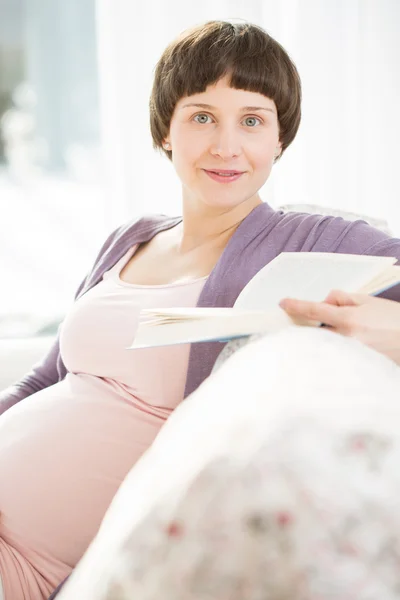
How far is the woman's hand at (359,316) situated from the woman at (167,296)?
0.90 feet

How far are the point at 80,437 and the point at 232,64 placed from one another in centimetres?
60

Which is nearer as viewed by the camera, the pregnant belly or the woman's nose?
the pregnant belly

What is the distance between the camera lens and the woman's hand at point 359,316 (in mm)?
779

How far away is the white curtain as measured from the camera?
8.16ft

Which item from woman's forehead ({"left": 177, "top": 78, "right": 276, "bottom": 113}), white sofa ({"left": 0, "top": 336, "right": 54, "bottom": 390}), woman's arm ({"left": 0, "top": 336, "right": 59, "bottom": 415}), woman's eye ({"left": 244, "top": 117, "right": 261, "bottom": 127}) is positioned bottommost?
white sofa ({"left": 0, "top": 336, "right": 54, "bottom": 390})

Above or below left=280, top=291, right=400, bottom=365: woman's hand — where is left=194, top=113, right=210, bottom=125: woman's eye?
above

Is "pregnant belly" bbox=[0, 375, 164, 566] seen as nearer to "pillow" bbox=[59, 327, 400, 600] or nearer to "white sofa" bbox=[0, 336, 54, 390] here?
"white sofa" bbox=[0, 336, 54, 390]

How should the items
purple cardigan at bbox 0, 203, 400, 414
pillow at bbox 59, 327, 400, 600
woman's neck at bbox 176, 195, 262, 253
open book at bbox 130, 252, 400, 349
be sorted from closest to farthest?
pillow at bbox 59, 327, 400, 600 → open book at bbox 130, 252, 400, 349 → purple cardigan at bbox 0, 203, 400, 414 → woman's neck at bbox 176, 195, 262, 253

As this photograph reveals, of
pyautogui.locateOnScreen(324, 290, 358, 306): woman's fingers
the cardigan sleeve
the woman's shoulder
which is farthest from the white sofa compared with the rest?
pyautogui.locateOnScreen(324, 290, 358, 306): woman's fingers

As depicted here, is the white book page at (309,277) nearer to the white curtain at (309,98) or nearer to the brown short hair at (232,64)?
the brown short hair at (232,64)

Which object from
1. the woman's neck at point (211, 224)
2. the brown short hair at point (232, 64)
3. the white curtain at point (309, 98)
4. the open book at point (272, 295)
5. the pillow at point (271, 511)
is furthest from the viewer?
the white curtain at point (309, 98)

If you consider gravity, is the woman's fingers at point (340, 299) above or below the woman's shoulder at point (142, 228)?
above

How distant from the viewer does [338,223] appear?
3.86ft

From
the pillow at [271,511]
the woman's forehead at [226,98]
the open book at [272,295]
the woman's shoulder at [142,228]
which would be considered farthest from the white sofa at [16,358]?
the pillow at [271,511]
